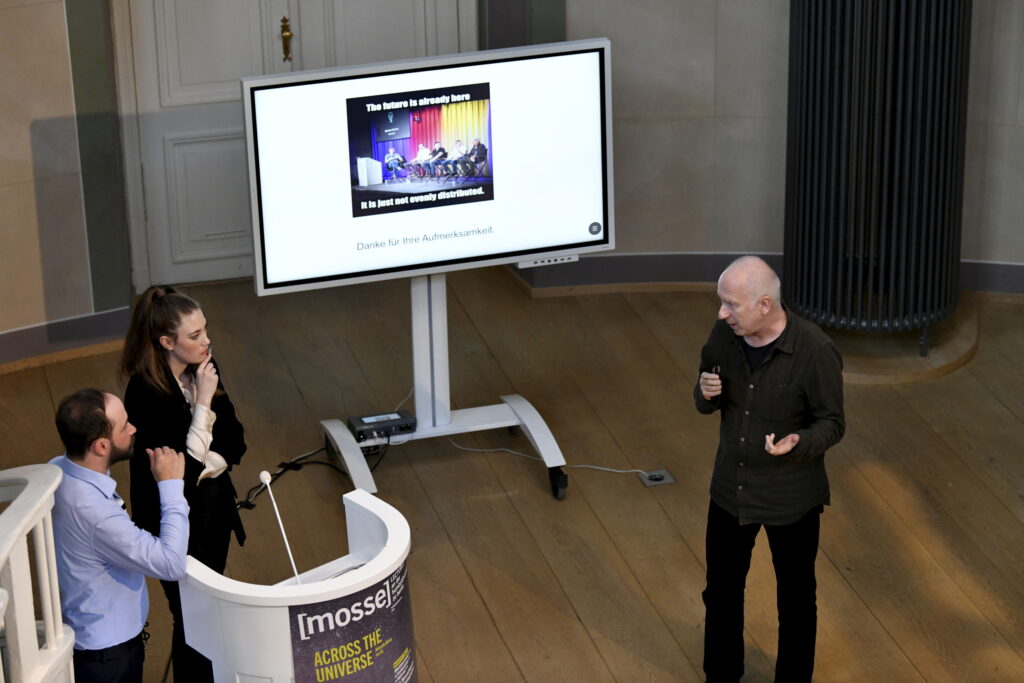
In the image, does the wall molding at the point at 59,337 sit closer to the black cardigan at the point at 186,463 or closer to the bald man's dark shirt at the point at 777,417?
the black cardigan at the point at 186,463

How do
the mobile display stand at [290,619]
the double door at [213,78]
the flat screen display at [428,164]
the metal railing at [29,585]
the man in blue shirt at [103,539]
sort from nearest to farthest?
the metal railing at [29,585], the mobile display stand at [290,619], the man in blue shirt at [103,539], the flat screen display at [428,164], the double door at [213,78]

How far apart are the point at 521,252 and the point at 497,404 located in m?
0.75

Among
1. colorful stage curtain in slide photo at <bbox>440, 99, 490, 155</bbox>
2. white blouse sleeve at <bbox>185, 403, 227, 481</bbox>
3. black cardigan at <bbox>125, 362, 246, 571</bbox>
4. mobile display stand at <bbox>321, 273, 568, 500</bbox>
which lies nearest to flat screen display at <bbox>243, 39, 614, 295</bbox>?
colorful stage curtain in slide photo at <bbox>440, 99, 490, 155</bbox>

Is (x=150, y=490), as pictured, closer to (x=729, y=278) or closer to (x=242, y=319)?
(x=729, y=278)

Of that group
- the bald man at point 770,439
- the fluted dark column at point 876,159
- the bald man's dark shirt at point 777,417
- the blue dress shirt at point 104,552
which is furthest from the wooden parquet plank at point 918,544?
the blue dress shirt at point 104,552

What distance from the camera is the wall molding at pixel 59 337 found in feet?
20.6

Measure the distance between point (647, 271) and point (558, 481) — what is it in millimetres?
1991

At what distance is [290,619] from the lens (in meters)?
3.17

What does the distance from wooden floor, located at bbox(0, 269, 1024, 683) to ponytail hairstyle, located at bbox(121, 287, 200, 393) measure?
1.10m

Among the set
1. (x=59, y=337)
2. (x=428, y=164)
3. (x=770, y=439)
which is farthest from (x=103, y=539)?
(x=59, y=337)

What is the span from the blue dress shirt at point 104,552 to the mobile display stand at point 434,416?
5.93 feet

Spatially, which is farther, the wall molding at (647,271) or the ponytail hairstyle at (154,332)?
the wall molding at (647,271)

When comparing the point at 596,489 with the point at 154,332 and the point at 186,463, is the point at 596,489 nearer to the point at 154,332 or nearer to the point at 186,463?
the point at 186,463

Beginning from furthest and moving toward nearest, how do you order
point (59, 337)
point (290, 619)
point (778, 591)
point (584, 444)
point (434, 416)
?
point (59, 337), point (584, 444), point (434, 416), point (778, 591), point (290, 619)
